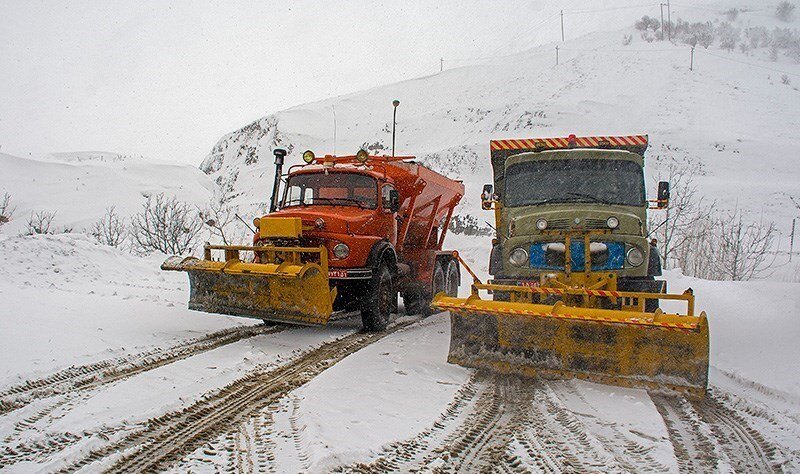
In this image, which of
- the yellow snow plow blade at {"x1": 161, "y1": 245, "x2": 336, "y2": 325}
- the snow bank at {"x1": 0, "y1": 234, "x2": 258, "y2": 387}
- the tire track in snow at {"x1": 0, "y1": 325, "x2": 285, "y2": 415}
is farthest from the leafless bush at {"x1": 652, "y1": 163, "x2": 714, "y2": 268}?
the snow bank at {"x1": 0, "y1": 234, "x2": 258, "y2": 387}

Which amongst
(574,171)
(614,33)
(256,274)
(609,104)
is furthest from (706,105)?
(256,274)

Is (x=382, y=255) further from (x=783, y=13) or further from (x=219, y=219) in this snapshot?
(x=783, y=13)

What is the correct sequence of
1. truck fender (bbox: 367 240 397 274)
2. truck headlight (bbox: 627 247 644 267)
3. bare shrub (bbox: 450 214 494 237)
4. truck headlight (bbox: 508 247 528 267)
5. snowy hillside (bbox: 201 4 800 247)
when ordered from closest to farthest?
truck headlight (bbox: 627 247 644 267)
truck headlight (bbox: 508 247 528 267)
truck fender (bbox: 367 240 397 274)
bare shrub (bbox: 450 214 494 237)
snowy hillside (bbox: 201 4 800 247)

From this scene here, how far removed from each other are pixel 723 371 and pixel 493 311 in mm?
2622

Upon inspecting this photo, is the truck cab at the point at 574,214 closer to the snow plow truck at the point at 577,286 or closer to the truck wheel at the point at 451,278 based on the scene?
the snow plow truck at the point at 577,286

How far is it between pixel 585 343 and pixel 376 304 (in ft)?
10.3

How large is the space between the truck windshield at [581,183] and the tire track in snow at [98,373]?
4.23 meters

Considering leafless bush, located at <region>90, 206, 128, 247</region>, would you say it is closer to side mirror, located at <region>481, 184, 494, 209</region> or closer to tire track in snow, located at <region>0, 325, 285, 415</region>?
tire track in snow, located at <region>0, 325, 285, 415</region>

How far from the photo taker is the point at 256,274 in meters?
6.31

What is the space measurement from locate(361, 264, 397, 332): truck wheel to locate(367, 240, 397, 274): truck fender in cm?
14

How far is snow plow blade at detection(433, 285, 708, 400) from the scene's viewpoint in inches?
172

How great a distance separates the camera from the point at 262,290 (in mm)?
6605

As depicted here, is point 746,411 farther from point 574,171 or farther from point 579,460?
point 574,171

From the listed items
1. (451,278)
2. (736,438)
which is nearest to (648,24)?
(451,278)
